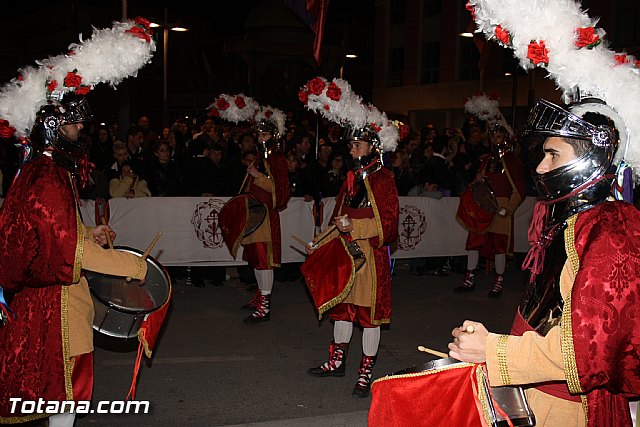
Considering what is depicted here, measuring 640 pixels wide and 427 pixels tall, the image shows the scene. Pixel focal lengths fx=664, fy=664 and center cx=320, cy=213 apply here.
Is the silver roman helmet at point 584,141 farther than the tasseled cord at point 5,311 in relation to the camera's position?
No

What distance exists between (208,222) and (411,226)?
3185mm

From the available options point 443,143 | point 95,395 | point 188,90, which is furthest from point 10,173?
point 188,90

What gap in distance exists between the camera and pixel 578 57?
2.63 metres

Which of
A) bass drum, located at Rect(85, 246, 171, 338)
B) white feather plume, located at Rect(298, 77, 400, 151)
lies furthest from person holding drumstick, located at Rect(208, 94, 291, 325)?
bass drum, located at Rect(85, 246, 171, 338)

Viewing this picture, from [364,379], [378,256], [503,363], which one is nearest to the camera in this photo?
[503,363]

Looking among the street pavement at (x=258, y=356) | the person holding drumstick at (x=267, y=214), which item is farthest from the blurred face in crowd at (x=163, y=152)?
the person holding drumstick at (x=267, y=214)

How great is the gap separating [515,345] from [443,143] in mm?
11607

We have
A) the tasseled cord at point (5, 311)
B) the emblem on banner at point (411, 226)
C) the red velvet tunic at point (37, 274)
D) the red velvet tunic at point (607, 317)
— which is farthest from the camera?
the emblem on banner at point (411, 226)

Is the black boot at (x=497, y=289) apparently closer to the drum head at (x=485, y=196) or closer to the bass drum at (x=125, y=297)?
the drum head at (x=485, y=196)

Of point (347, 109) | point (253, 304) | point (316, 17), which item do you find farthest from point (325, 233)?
point (316, 17)

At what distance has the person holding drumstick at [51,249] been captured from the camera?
11.4 feet

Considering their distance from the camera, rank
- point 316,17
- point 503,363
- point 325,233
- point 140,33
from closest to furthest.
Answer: point 503,363
point 140,33
point 325,233
point 316,17

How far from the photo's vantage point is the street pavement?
5.00 metres

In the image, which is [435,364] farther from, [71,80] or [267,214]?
[267,214]
